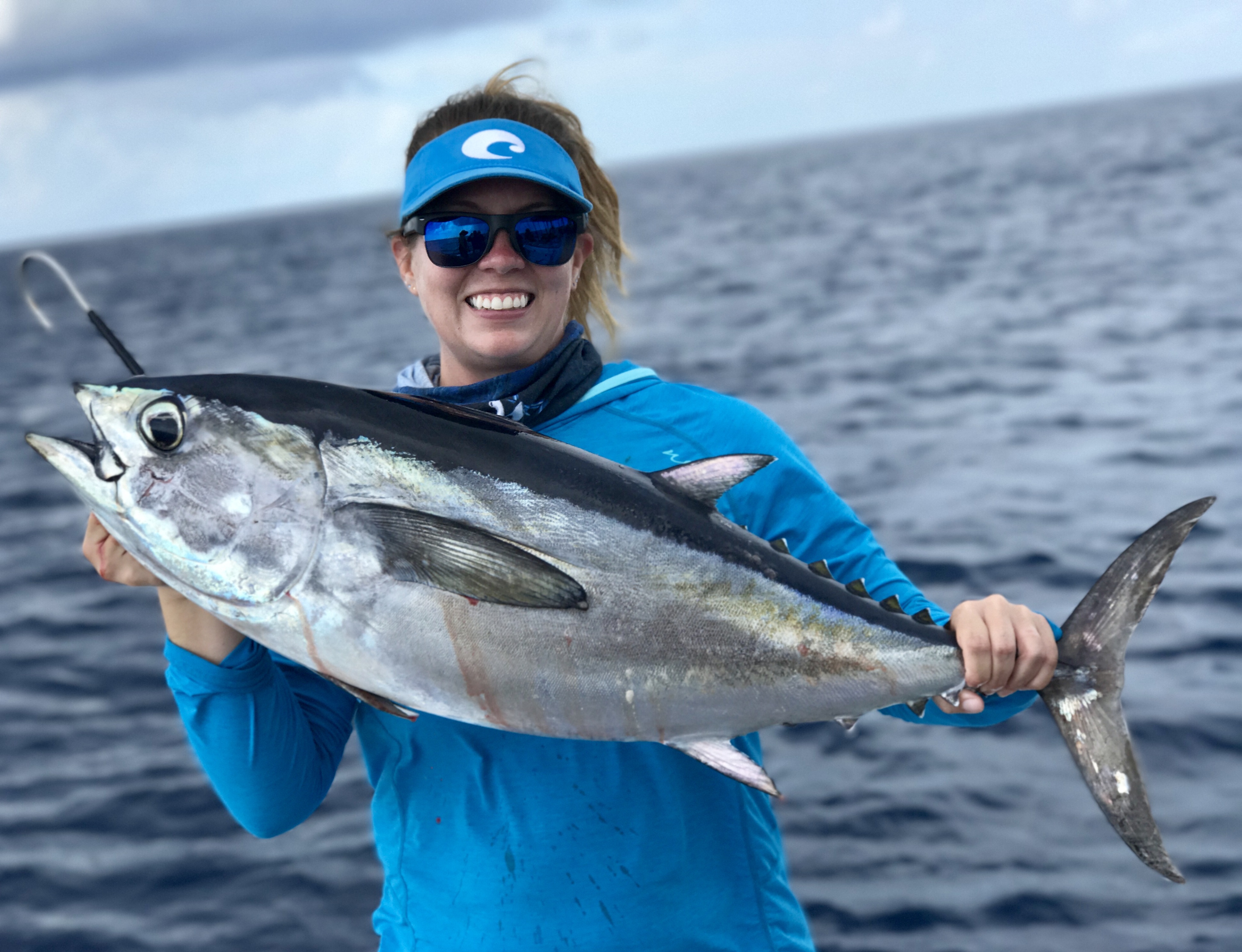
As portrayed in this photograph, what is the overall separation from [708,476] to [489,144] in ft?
3.03

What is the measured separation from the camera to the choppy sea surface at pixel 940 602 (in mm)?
5168

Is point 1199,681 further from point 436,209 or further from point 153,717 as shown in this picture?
point 153,717

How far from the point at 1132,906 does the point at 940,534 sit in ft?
14.1

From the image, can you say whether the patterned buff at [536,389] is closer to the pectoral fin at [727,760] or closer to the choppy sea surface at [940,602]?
the pectoral fin at [727,760]

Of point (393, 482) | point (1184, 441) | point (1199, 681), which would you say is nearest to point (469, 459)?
point (393, 482)

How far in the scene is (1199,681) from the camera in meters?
6.31

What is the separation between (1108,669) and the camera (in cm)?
222

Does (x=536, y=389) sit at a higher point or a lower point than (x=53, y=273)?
lower

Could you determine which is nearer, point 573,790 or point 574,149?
point 573,790

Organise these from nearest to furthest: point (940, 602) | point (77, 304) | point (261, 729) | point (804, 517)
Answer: point (261, 729) < point (804, 517) < point (77, 304) < point (940, 602)

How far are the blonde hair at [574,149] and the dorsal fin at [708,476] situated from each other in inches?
32.3

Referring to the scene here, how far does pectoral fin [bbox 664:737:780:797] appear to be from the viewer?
2.03 m

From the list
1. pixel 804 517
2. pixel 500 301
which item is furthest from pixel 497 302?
pixel 804 517

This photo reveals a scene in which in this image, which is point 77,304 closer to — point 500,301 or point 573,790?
point 500,301
